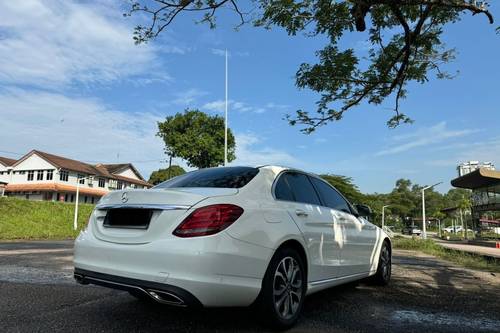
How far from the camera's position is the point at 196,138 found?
51750 mm

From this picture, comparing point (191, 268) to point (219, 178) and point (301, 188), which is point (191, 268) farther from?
point (301, 188)

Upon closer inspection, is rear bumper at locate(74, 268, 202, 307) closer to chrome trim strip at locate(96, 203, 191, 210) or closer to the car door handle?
chrome trim strip at locate(96, 203, 191, 210)

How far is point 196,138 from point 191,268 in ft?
161

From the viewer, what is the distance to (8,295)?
5.06 metres

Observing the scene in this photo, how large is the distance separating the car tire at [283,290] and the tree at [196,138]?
46.9 m

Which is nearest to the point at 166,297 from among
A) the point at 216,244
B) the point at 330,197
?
the point at 216,244

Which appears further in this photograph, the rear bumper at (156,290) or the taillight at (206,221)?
the taillight at (206,221)

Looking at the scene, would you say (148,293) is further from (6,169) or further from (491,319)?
(6,169)

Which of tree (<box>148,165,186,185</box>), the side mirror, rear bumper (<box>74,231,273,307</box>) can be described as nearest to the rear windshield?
rear bumper (<box>74,231,273,307</box>)

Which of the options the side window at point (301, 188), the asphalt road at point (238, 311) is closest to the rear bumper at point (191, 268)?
the asphalt road at point (238, 311)

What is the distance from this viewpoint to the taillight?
3406 mm

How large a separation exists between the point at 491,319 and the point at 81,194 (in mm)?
58763

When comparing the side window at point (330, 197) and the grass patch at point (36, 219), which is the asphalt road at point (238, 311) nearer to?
the side window at point (330, 197)

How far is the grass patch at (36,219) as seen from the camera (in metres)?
26.8
